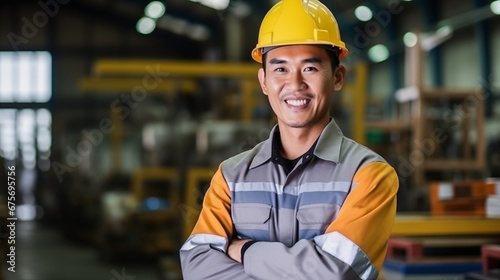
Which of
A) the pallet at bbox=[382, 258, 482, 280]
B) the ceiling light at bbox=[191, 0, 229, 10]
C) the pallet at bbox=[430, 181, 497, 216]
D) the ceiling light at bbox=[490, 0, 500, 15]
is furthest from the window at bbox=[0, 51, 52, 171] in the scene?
the pallet at bbox=[382, 258, 482, 280]

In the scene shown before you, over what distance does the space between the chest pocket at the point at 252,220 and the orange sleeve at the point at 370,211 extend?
221 mm

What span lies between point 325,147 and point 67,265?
7809 mm

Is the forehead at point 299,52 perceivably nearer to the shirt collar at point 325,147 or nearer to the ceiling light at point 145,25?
the shirt collar at point 325,147

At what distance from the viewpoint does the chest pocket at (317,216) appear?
1961 mm

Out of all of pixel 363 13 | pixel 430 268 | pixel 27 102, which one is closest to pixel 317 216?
pixel 430 268

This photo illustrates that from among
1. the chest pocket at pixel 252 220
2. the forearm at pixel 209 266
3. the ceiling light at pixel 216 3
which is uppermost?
the ceiling light at pixel 216 3

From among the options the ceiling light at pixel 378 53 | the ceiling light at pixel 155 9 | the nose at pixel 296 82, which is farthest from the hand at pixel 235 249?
the ceiling light at pixel 155 9

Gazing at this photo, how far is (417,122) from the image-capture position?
744 centimetres

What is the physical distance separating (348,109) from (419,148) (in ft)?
3.00

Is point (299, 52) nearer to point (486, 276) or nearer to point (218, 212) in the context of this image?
point (218, 212)

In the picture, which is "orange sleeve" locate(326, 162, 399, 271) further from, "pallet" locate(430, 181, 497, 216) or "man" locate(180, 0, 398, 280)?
"pallet" locate(430, 181, 497, 216)

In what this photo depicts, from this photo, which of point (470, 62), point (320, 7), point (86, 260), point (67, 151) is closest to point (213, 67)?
point (86, 260)

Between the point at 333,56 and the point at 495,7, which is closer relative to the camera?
the point at 333,56

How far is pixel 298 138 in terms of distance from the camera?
2086 mm
